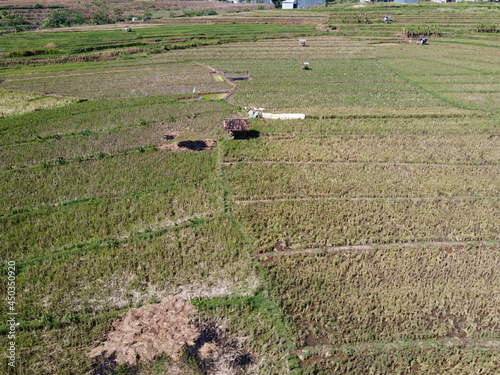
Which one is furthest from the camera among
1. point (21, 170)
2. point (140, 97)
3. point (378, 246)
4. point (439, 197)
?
point (140, 97)

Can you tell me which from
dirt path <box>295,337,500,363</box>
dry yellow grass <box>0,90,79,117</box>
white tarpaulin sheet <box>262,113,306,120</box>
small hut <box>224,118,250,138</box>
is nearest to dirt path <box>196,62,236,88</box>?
white tarpaulin sheet <box>262,113,306,120</box>

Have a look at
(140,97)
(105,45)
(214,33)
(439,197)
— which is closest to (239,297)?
(439,197)

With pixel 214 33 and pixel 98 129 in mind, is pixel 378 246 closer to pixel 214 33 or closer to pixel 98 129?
pixel 98 129

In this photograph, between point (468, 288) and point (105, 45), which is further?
point (105, 45)

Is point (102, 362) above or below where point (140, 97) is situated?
below

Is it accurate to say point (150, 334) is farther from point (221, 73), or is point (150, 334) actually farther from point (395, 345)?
point (221, 73)

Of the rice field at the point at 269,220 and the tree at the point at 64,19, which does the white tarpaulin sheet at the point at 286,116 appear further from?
the tree at the point at 64,19

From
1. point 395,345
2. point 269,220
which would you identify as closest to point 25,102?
point 269,220
